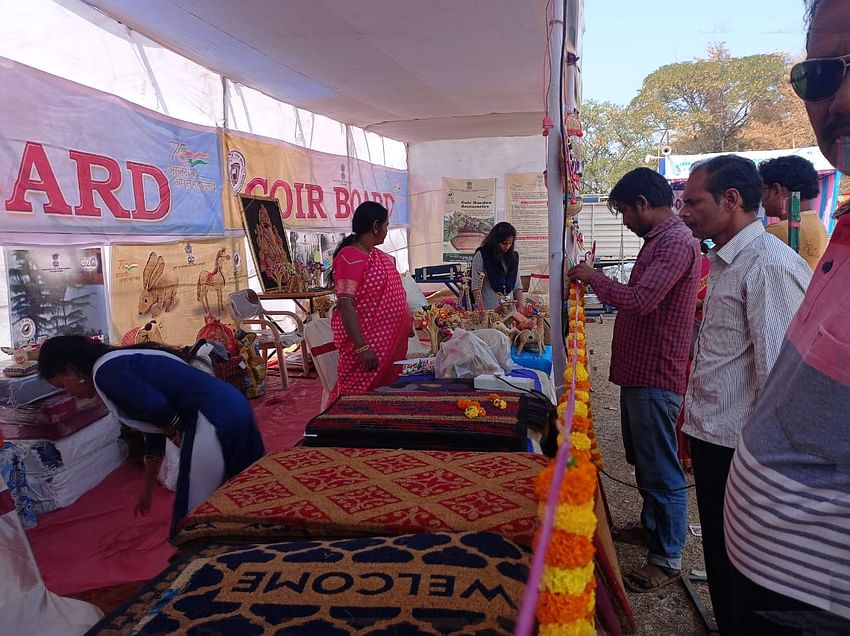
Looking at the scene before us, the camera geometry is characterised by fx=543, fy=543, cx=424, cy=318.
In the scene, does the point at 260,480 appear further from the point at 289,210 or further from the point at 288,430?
the point at 289,210

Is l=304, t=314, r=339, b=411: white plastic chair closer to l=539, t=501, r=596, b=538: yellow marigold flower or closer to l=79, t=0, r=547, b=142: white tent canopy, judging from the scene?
l=79, t=0, r=547, b=142: white tent canopy

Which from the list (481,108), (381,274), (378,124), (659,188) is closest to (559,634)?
(659,188)

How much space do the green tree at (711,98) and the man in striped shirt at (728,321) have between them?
2450 cm

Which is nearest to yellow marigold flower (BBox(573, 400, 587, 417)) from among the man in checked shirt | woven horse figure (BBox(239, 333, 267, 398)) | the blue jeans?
the man in checked shirt

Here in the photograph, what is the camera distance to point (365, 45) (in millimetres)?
5160

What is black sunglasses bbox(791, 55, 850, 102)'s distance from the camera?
0.79 metres

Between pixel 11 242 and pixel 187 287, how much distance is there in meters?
1.91

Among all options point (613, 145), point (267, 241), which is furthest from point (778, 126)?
point (267, 241)

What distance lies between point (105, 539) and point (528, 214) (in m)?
9.44

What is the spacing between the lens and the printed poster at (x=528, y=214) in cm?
1070

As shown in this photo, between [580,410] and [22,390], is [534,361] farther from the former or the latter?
[22,390]

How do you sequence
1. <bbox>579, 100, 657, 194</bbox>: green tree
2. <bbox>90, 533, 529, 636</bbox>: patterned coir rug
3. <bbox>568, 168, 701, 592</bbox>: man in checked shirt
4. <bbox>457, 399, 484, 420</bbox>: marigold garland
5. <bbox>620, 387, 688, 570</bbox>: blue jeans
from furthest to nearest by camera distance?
<bbox>579, 100, 657, 194</bbox>: green tree
<bbox>620, 387, 688, 570</bbox>: blue jeans
<bbox>568, 168, 701, 592</bbox>: man in checked shirt
<bbox>457, 399, 484, 420</bbox>: marigold garland
<bbox>90, 533, 529, 636</bbox>: patterned coir rug

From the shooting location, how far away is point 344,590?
96 centimetres

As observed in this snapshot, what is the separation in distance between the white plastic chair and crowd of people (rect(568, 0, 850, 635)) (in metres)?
1.81
